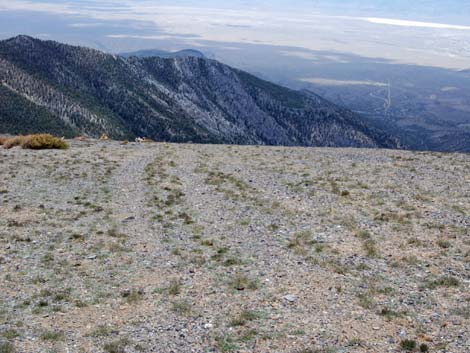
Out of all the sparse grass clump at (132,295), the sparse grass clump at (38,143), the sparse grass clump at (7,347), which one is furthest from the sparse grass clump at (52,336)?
the sparse grass clump at (38,143)

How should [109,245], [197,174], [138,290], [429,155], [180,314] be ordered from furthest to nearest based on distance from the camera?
[429,155] → [197,174] → [109,245] → [138,290] → [180,314]

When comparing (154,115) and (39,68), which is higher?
(39,68)

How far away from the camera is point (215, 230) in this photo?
20375mm

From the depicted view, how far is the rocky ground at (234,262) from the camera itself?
12031 mm

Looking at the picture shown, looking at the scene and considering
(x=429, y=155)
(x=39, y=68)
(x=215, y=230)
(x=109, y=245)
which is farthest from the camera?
(x=39, y=68)

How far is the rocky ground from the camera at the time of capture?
12.0 m

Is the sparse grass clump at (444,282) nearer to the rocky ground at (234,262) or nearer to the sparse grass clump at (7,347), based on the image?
the rocky ground at (234,262)

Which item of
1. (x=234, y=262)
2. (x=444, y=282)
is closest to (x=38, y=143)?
(x=234, y=262)

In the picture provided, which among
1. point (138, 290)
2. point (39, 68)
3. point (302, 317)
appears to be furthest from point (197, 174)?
point (39, 68)

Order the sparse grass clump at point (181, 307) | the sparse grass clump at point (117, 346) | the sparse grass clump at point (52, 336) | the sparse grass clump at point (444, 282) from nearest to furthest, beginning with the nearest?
the sparse grass clump at point (117, 346), the sparse grass clump at point (52, 336), the sparse grass clump at point (181, 307), the sparse grass clump at point (444, 282)

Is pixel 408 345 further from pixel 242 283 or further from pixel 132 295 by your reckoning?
pixel 132 295

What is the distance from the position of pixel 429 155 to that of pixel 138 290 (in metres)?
34.6

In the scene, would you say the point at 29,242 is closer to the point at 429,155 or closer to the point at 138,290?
the point at 138,290

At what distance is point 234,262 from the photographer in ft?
54.7
